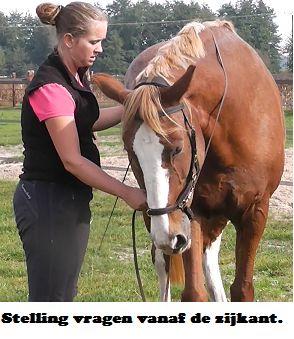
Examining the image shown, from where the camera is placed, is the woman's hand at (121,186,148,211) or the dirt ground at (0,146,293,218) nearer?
the woman's hand at (121,186,148,211)

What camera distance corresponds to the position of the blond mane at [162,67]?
2.74 m

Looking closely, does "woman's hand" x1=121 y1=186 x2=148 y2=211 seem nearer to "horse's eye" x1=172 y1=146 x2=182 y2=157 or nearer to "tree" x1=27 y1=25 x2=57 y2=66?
"horse's eye" x1=172 y1=146 x2=182 y2=157

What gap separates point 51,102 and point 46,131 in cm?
14

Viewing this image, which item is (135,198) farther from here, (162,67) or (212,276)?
(212,276)

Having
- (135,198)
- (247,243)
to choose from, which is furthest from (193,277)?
(135,198)

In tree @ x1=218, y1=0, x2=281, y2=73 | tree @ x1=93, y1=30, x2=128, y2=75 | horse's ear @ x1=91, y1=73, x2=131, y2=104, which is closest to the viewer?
horse's ear @ x1=91, y1=73, x2=131, y2=104

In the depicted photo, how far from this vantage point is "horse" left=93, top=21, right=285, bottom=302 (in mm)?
2746

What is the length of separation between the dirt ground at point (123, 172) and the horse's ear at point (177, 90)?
4.32m

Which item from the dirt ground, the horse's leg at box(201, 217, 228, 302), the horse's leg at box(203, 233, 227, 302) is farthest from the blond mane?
the dirt ground

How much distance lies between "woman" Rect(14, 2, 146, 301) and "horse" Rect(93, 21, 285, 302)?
0.50 feet

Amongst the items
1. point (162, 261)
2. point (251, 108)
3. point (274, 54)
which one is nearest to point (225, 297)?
point (162, 261)

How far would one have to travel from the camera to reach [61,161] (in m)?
2.76

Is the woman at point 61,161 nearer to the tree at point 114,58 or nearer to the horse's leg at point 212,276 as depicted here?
the horse's leg at point 212,276

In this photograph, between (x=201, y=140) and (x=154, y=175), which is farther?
(x=201, y=140)
